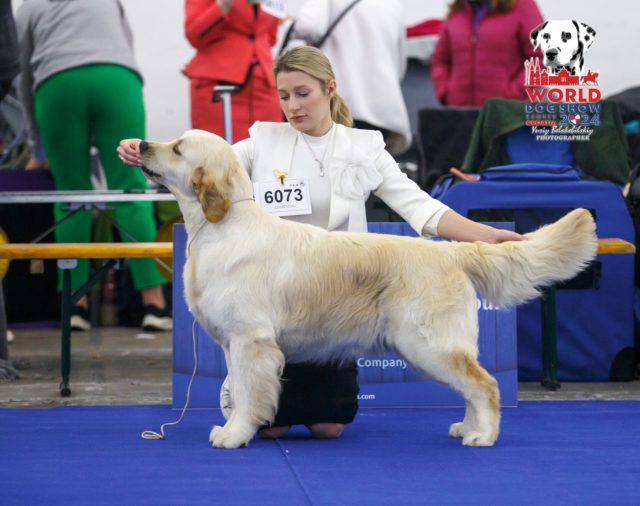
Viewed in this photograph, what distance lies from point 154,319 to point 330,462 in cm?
351

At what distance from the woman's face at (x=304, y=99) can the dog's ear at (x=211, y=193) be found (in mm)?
518

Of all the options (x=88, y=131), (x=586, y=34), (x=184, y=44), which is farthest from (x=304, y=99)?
(x=184, y=44)

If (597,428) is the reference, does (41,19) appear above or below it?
above

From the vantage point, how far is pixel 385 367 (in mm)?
4617

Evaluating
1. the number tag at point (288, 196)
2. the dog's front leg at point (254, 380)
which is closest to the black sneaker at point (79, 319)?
the number tag at point (288, 196)

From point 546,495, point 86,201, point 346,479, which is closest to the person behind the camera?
point 546,495

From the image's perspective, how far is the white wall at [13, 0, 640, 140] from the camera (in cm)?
822

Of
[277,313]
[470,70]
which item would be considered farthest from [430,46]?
[277,313]

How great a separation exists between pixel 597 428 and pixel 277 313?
1.29 m

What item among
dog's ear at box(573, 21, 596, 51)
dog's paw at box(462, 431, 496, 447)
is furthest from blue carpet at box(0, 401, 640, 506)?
dog's ear at box(573, 21, 596, 51)

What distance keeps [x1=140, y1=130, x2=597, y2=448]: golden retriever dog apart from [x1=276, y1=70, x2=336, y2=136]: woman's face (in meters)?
0.43

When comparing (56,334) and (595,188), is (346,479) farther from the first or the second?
(56,334)

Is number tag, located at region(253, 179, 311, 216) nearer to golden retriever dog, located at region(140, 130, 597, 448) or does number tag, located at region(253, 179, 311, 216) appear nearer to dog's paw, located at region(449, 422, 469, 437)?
golden retriever dog, located at region(140, 130, 597, 448)

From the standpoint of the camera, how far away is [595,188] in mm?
5195
